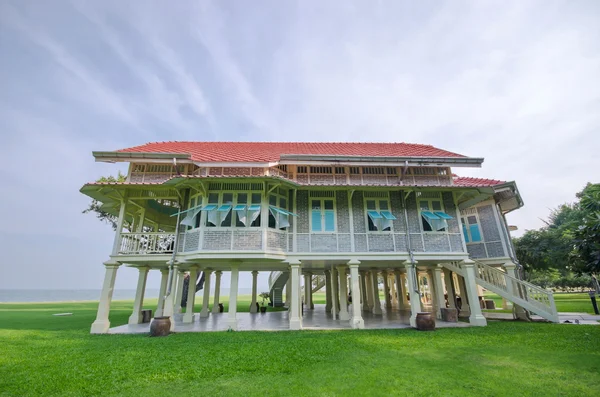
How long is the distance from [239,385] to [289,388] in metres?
1.06

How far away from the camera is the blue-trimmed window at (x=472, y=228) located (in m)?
15.9

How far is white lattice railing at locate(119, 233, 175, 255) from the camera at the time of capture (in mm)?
12781

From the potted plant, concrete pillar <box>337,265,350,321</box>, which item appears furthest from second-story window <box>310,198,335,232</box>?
the potted plant

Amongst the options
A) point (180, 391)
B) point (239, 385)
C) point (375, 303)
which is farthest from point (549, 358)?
point (375, 303)

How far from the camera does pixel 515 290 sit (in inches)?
542

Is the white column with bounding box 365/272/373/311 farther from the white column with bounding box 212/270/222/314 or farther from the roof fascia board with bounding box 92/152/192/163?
the roof fascia board with bounding box 92/152/192/163

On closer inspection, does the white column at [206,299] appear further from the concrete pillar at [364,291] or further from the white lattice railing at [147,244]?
the concrete pillar at [364,291]

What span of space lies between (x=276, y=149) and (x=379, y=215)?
7.38 m

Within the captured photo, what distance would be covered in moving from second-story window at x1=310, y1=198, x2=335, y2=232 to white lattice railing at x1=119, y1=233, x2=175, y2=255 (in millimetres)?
6871

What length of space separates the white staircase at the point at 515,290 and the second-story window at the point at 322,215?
671 centimetres

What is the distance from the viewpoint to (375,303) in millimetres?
18047

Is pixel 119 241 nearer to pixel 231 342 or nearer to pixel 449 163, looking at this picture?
pixel 231 342

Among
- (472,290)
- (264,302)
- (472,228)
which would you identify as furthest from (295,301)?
(264,302)

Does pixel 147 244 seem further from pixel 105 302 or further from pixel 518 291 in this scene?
pixel 518 291
